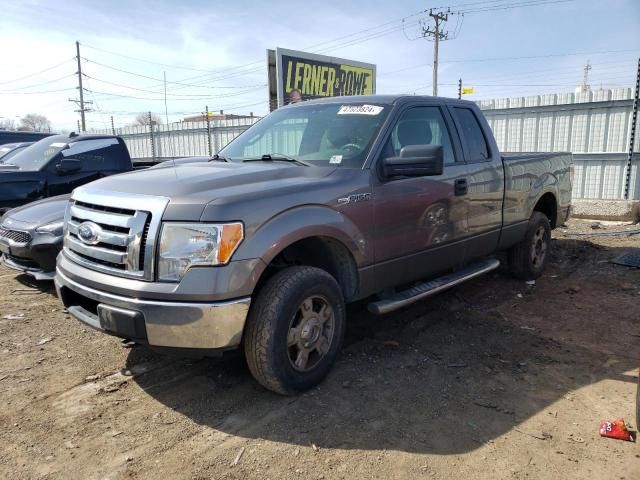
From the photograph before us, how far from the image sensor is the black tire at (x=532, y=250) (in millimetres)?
5898

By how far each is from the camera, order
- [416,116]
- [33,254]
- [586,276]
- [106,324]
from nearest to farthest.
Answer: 1. [106,324]
2. [416,116]
3. [33,254]
4. [586,276]

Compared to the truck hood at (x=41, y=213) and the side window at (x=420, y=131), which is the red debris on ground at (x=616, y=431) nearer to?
the side window at (x=420, y=131)

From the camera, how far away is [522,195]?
5.54 metres

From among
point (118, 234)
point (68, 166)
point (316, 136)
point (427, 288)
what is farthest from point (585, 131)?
point (118, 234)

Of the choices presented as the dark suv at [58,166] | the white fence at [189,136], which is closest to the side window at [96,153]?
the dark suv at [58,166]

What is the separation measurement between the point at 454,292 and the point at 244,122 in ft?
55.2

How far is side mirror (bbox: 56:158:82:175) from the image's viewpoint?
23.4ft

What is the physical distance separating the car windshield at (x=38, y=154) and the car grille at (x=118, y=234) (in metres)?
4.69

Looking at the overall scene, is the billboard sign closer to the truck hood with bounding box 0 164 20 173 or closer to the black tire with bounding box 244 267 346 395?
the truck hood with bounding box 0 164 20 173

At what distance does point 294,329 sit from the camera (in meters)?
3.18

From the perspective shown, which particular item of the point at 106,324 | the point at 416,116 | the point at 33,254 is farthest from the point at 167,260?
the point at 33,254

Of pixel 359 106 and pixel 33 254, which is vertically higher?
pixel 359 106

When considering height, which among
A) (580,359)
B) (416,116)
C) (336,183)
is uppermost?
(416,116)

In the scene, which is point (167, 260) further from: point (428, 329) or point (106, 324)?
point (428, 329)
